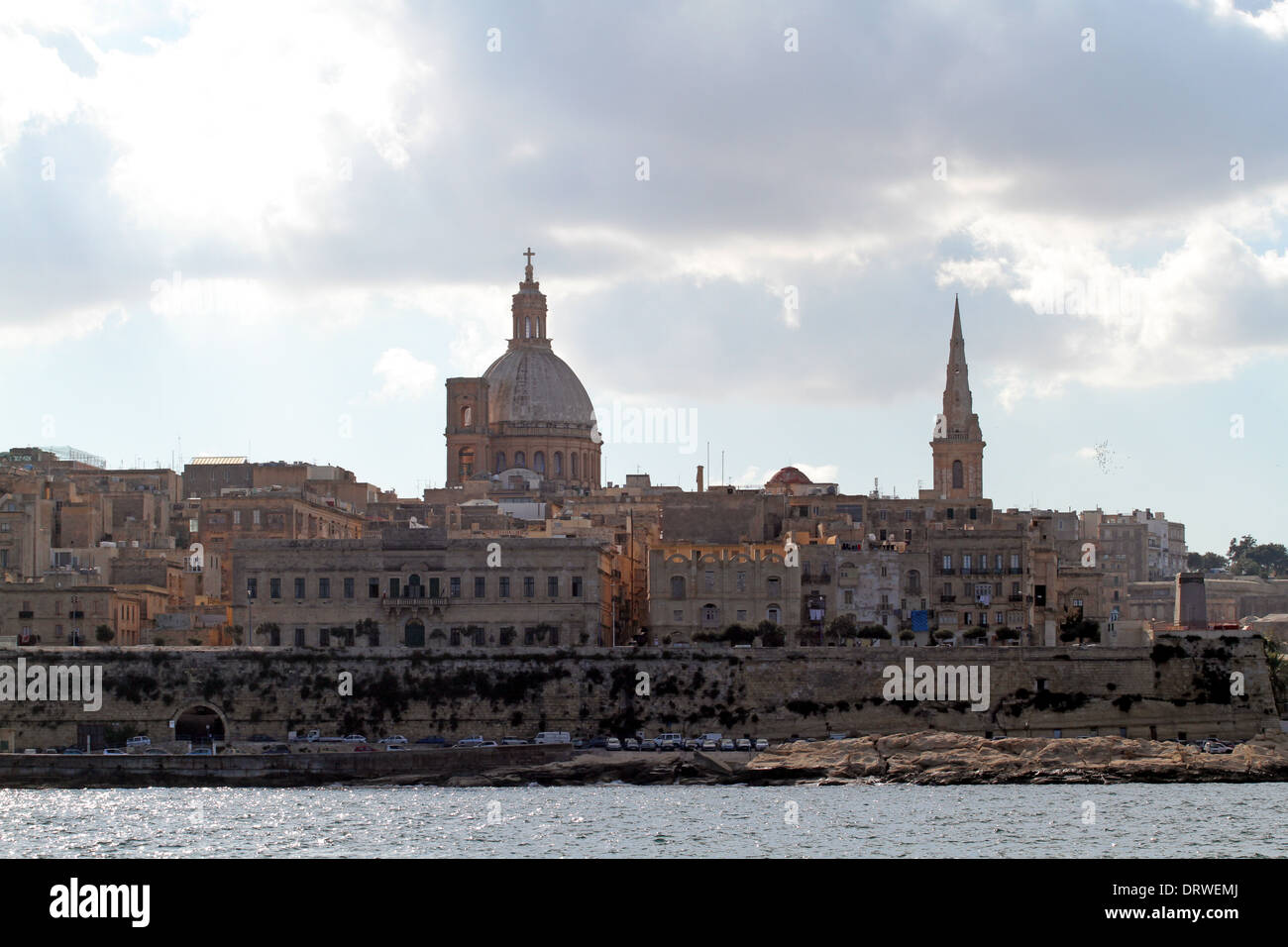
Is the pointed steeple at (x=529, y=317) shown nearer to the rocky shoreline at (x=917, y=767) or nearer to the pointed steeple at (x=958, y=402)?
the pointed steeple at (x=958, y=402)

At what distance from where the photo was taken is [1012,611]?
7669cm

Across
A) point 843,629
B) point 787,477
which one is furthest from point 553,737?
point 787,477

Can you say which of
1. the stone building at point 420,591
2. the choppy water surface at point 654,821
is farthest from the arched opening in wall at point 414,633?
the choppy water surface at point 654,821

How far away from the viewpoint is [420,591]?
2904 inches

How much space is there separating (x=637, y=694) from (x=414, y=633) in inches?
395

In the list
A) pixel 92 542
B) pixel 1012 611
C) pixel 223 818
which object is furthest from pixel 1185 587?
pixel 92 542

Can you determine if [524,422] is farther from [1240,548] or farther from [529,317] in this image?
[1240,548]

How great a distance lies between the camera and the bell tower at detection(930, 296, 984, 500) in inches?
4082

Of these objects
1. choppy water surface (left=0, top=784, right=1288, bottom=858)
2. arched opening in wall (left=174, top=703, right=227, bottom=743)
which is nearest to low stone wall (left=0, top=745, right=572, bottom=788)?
choppy water surface (left=0, top=784, right=1288, bottom=858)

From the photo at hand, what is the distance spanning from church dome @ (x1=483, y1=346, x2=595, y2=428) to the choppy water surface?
66.3 metres

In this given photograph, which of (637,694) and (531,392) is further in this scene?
(531,392)
